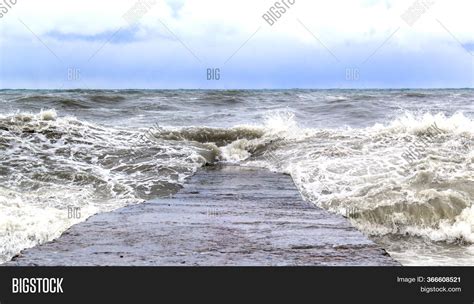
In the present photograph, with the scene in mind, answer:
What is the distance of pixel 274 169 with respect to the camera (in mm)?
9609

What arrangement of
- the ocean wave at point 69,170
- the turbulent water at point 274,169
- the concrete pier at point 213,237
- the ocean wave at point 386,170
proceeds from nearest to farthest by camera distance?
1. the concrete pier at point 213,237
2. the ocean wave at point 69,170
3. the turbulent water at point 274,169
4. the ocean wave at point 386,170

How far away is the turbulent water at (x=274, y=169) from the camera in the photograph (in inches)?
239

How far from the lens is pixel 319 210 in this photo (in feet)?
18.3

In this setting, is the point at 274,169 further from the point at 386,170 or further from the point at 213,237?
the point at 213,237

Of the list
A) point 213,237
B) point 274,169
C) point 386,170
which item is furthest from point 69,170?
point 213,237

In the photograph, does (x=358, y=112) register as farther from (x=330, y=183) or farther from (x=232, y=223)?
(x=232, y=223)

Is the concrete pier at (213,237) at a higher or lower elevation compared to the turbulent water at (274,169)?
lower

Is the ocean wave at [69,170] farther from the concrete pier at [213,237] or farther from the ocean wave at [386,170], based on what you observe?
the ocean wave at [386,170]

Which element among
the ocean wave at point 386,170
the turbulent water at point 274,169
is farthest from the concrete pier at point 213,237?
the ocean wave at point 386,170

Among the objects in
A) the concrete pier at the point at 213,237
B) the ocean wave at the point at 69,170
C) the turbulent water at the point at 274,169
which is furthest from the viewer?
the turbulent water at the point at 274,169

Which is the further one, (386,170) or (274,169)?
(274,169)

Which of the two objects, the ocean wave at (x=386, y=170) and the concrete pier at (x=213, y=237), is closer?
Answer: the concrete pier at (x=213, y=237)
